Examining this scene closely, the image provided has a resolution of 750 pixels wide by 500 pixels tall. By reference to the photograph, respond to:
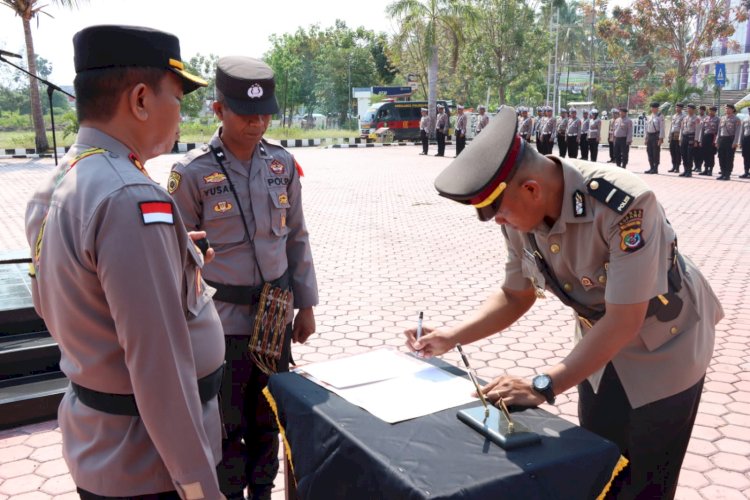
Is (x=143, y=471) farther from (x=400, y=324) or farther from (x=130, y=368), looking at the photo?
(x=400, y=324)

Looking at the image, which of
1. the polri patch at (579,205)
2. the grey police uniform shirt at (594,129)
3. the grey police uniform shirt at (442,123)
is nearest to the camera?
the polri patch at (579,205)

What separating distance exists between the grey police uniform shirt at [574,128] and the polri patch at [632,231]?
59.3 ft

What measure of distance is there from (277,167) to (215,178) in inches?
10.8

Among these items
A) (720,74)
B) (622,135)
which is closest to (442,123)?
(622,135)

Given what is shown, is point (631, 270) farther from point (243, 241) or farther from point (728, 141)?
point (728, 141)

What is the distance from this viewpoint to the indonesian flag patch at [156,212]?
4.16 ft

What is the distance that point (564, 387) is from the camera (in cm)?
162

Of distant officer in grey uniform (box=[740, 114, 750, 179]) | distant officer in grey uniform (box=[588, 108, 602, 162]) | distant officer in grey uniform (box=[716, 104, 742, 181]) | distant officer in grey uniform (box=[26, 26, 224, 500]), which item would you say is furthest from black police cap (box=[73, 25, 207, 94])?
distant officer in grey uniform (box=[588, 108, 602, 162])

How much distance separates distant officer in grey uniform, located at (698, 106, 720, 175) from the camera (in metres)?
14.8

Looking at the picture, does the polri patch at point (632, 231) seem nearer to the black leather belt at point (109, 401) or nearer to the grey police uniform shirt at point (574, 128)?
the black leather belt at point (109, 401)

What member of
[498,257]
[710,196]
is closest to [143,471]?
[498,257]

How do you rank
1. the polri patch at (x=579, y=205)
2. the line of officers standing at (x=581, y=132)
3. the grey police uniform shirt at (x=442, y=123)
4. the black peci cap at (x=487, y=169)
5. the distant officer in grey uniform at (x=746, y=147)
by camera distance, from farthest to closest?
the grey police uniform shirt at (x=442, y=123), the line of officers standing at (x=581, y=132), the distant officer in grey uniform at (x=746, y=147), the polri patch at (x=579, y=205), the black peci cap at (x=487, y=169)

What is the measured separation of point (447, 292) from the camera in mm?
5828

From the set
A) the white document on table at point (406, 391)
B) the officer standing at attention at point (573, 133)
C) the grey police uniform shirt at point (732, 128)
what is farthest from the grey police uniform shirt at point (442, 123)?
the white document on table at point (406, 391)
